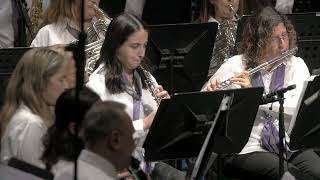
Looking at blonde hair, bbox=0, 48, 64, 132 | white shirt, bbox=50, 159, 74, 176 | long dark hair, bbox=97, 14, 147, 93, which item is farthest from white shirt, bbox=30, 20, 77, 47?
white shirt, bbox=50, 159, 74, 176

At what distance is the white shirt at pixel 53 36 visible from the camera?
546cm

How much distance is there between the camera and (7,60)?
4781 millimetres

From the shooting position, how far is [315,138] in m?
4.78

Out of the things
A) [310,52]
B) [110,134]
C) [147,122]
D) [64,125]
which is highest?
[110,134]

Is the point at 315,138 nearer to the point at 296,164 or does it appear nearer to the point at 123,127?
the point at 296,164

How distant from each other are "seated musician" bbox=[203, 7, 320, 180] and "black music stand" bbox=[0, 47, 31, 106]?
1.14m

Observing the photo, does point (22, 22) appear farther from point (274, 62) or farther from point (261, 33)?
point (274, 62)

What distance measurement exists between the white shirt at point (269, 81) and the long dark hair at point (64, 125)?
176cm

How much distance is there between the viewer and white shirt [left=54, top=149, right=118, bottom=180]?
10.2 feet

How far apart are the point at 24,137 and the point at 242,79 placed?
1.61 m

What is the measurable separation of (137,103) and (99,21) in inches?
34.1

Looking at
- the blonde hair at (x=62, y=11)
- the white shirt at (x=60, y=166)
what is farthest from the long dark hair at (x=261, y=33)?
the white shirt at (x=60, y=166)

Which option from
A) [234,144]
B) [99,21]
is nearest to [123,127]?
[234,144]

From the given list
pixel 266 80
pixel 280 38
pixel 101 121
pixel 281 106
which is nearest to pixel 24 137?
pixel 101 121
